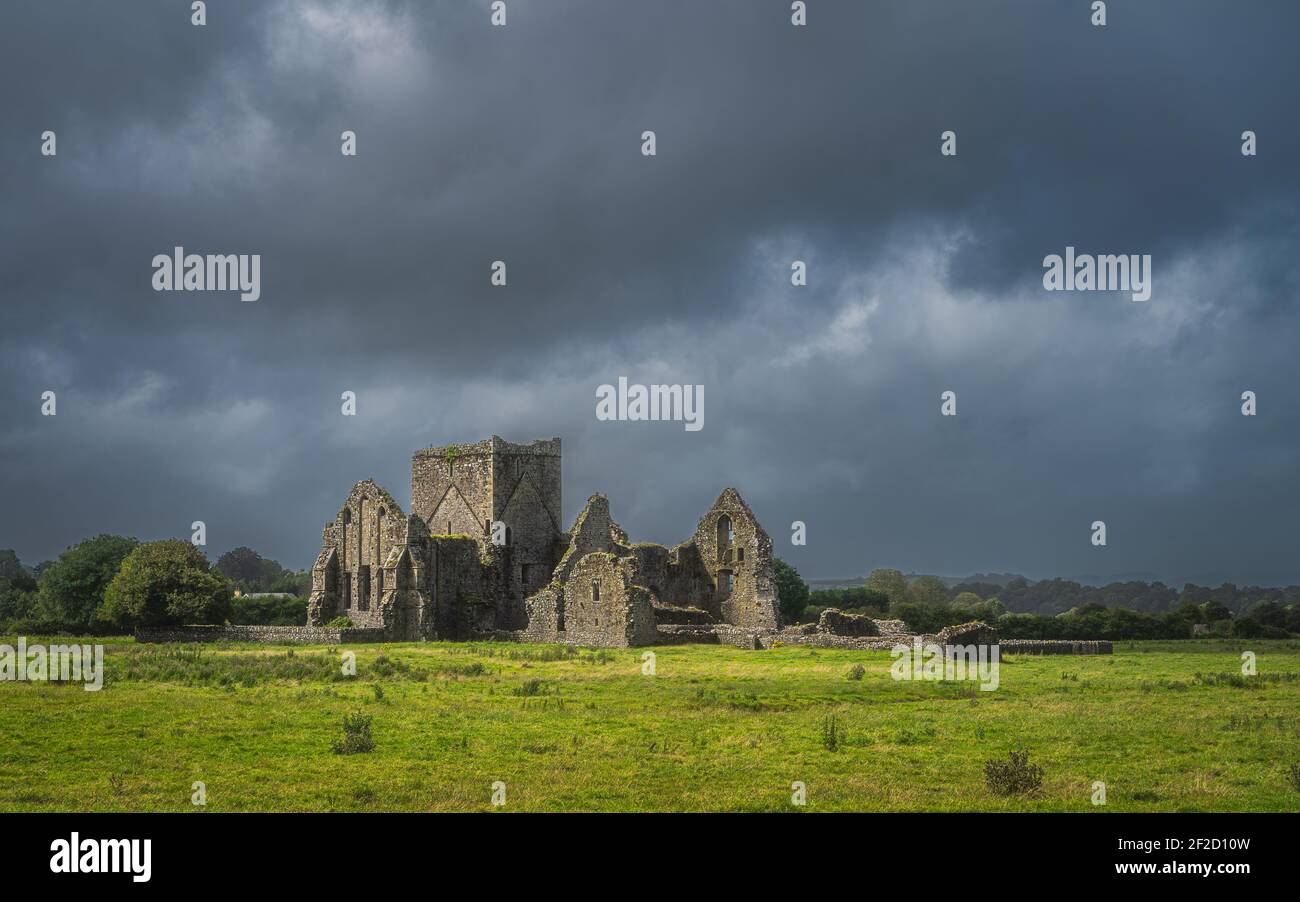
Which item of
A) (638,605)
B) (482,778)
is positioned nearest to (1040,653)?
(638,605)

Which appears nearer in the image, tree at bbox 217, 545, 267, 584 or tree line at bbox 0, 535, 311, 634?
tree line at bbox 0, 535, 311, 634

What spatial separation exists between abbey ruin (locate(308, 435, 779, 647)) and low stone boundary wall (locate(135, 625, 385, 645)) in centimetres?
199

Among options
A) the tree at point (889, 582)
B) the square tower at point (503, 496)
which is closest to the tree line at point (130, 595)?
the square tower at point (503, 496)

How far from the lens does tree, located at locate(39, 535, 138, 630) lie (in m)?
66.4

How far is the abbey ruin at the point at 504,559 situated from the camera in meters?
52.9

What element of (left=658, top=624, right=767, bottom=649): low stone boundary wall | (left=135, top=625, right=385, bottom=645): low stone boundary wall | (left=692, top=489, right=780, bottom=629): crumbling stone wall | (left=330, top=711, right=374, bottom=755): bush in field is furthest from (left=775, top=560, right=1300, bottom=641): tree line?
(left=330, top=711, right=374, bottom=755): bush in field

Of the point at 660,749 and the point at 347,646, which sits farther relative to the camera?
the point at 347,646

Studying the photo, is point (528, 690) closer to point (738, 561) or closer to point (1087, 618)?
point (738, 561)

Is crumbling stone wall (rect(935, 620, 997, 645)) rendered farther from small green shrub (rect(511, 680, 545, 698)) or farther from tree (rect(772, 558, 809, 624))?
tree (rect(772, 558, 809, 624))

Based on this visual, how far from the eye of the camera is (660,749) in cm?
1880

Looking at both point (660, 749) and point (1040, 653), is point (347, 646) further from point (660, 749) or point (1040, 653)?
point (660, 749)

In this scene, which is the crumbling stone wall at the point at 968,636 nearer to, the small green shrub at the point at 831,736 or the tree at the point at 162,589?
the small green shrub at the point at 831,736
